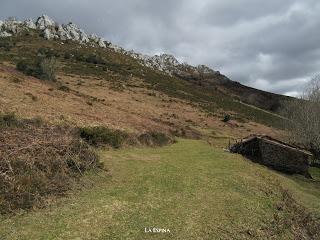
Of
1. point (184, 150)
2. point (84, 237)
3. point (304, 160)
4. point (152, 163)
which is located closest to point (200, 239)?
point (84, 237)

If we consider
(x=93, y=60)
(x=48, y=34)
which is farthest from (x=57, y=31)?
(x=93, y=60)

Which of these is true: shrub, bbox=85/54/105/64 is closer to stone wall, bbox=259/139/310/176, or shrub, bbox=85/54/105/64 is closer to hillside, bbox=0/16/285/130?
hillside, bbox=0/16/285/130

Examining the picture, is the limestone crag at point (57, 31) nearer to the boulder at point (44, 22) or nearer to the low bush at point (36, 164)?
the boulder at point (44, 22)

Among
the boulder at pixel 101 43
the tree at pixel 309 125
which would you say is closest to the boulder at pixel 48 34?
the boulder at pixel 101 43

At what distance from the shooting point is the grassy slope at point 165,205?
14.1 meters

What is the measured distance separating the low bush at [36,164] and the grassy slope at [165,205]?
0.79 m

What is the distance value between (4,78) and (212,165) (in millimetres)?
26543

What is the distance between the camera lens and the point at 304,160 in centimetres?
3588

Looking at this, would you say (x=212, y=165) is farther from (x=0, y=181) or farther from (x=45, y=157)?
(x=0, y=181)

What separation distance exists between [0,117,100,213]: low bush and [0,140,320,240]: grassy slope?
0.79 meters

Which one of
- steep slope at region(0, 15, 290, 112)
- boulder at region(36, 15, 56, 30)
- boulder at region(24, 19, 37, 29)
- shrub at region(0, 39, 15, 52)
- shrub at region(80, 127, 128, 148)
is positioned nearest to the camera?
shrub at region(80, 127, 128, 148)

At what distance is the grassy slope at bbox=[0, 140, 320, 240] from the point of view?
14141 mm

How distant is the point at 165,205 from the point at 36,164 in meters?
5.99

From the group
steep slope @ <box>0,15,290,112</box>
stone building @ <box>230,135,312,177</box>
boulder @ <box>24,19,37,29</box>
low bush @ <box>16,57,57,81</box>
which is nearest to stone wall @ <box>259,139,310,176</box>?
stone building @ <box>230,135,312,177</box>
